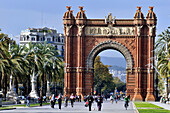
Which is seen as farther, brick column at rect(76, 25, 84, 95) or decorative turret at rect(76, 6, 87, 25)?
brick column at rect(76, 25, 84, 95)

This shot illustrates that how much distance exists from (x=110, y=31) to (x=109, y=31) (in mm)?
185

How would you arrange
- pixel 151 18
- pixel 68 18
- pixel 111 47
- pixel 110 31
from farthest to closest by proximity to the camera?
1. pixel 111 47
2. pixel 110 31
3. pixel 68 18
4. pixel 151 18

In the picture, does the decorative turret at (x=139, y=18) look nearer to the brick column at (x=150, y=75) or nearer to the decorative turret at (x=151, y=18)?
the decorative turret at (x=151, y=18)

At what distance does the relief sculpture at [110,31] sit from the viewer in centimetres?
8631

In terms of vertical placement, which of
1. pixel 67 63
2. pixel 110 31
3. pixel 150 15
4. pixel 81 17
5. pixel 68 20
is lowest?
pixel 67 63

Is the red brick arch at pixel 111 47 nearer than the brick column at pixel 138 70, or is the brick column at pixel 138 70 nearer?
the brick column at pixel 138 70

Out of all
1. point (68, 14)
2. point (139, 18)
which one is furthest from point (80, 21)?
point (139, 18)

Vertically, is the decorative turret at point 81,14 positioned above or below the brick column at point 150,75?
above

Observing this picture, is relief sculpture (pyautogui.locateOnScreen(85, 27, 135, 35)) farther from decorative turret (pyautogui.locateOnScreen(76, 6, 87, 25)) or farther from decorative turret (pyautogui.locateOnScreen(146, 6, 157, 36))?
decorative turret (pyautogui.locateOnScreen(146, 6, 157, 36))

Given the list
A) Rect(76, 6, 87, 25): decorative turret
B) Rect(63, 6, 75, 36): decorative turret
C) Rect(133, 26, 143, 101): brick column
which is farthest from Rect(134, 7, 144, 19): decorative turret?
Rect(63, 6, 75, 36): decorative turret

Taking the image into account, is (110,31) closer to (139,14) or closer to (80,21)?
(80,21)

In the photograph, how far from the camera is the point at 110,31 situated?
86.4 metres

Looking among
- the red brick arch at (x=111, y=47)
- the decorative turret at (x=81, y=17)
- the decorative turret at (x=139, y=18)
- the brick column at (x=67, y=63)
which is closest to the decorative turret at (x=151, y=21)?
the decorative turret at (x=139, y=18)

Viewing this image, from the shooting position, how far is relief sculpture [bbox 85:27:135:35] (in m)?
86.3
